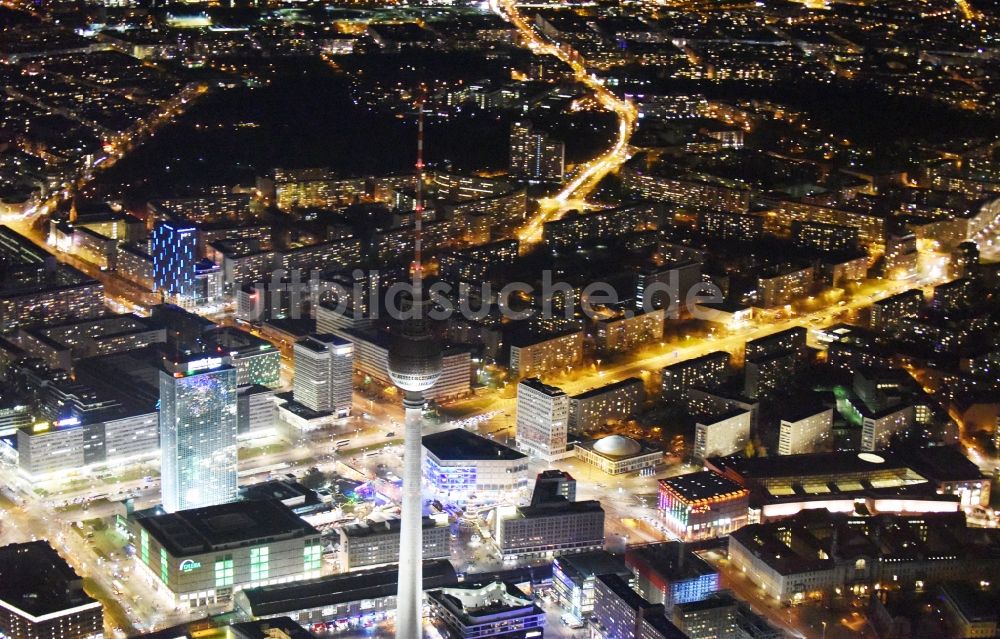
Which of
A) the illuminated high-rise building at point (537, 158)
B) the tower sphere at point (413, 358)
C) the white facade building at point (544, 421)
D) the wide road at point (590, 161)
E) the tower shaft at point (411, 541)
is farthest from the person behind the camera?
the illuminated high-rise building at point (537, 158)

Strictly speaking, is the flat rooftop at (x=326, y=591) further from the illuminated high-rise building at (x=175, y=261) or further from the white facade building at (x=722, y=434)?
the illuminated high-rise building at (x=175, y=261)

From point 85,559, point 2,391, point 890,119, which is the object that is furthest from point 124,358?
point 890,119

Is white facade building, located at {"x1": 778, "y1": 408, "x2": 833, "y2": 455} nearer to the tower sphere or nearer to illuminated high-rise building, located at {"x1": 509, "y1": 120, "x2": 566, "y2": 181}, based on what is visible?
the tower sphere

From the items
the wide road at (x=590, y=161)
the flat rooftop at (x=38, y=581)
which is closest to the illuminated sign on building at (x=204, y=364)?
the flat rooftop at (x=38, y=581)

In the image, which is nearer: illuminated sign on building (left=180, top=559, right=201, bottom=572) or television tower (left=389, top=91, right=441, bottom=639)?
television tower (left=389, top=91, right=441, bottom=639)

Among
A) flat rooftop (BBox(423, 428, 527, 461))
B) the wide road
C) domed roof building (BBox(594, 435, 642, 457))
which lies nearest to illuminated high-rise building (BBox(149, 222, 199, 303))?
the wide road

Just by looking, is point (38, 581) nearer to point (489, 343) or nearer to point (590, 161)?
point (489, 343)
